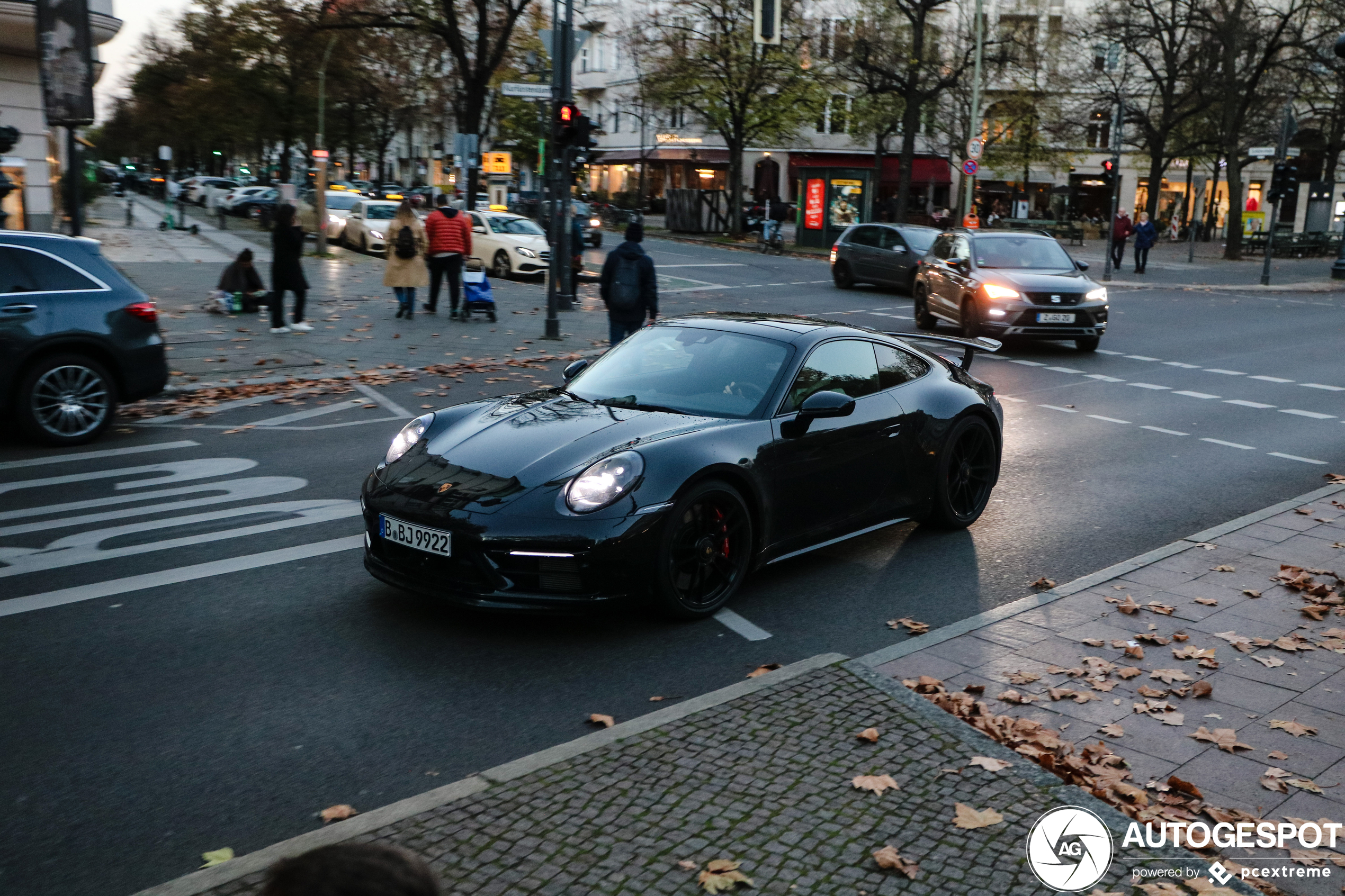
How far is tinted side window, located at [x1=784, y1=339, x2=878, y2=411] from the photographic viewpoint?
6.57 m

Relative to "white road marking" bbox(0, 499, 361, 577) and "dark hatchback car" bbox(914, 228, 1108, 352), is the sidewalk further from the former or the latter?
"dark hatchback car" bbox(914, 228, 1108, 352)

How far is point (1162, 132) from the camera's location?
49.4 meters

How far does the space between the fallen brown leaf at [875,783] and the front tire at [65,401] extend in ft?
26.5

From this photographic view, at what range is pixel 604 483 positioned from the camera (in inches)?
218

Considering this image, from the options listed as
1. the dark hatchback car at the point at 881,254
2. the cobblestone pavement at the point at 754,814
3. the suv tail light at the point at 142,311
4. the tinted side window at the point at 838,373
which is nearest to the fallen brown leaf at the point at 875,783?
the cobblestone pavement at the point at 754,814

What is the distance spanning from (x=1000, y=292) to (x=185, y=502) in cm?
1301

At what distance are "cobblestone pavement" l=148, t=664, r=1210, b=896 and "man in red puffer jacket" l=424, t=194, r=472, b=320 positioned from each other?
1525cm

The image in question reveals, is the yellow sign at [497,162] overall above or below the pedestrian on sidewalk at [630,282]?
above

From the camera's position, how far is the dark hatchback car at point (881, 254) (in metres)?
26.7

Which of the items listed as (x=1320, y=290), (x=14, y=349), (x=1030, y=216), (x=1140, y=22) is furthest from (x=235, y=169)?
(x=14, y=349)

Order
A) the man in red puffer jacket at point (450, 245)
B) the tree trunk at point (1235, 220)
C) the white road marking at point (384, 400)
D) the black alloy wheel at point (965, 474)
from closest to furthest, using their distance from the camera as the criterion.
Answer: the black alloy wheel at point (965, 474)
the white road marking at point (384, 400)
the man in red puffer jacket at point (450, 245)
the tree trunk at point (1235, 220)

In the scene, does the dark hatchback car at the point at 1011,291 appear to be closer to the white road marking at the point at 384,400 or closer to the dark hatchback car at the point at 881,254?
the dark hatchback car at the point at 881,254

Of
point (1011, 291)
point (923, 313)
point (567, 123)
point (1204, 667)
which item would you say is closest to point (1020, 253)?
point (1011, 291)

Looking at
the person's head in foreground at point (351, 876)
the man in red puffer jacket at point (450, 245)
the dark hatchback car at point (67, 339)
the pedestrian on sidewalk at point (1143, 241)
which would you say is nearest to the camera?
the person's head in foreground at point (351, 876)
